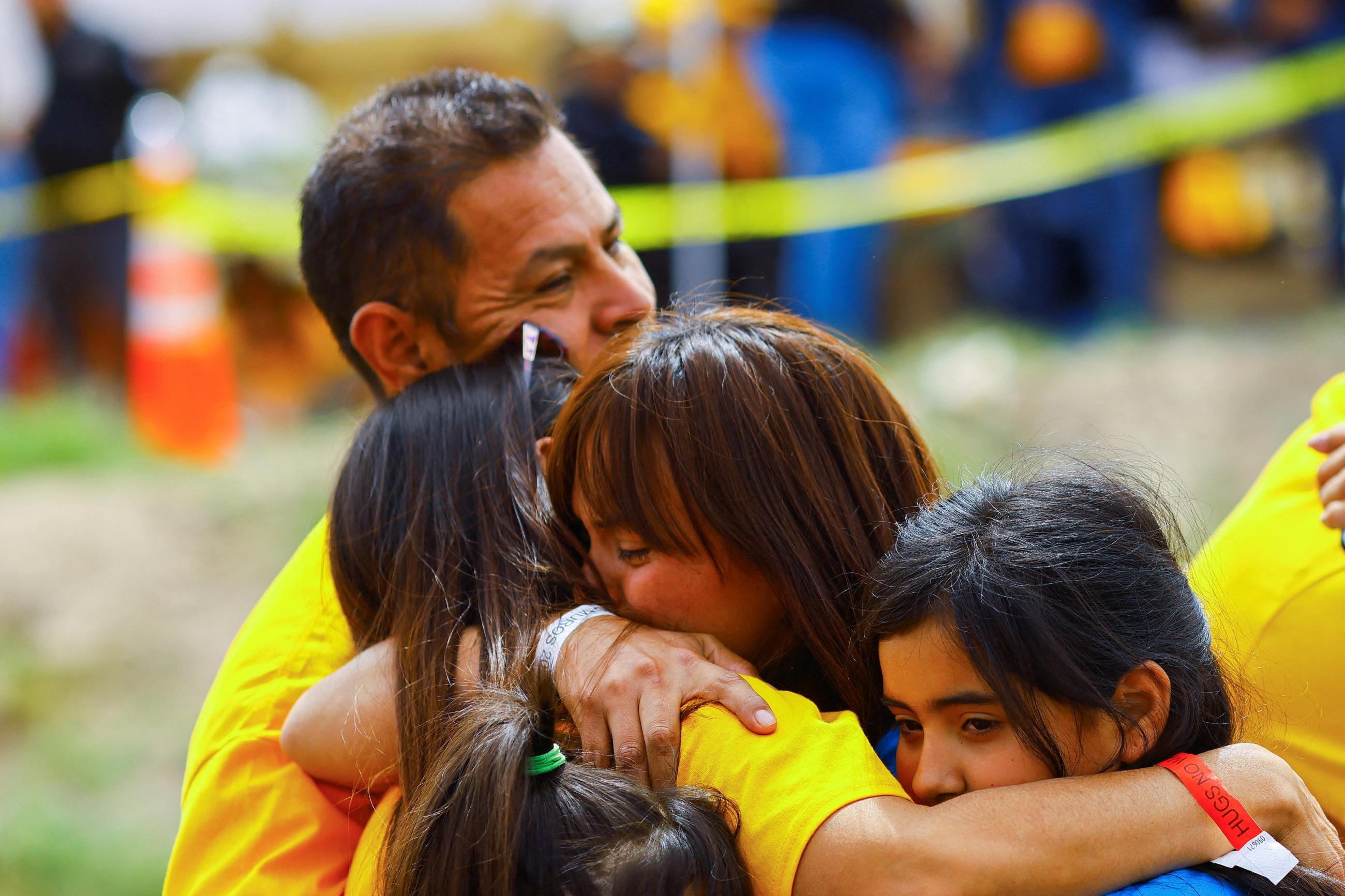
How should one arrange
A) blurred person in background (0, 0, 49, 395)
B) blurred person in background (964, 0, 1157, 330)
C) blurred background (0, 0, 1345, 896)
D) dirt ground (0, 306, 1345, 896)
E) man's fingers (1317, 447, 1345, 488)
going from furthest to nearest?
blurred person in background (0, 0, 49, 395)
blurred person in background (964, 0, 1157, 330)
blurred background (0, 0, 1345, 896)
dirt ground (0, 306, 1345, 896)
man's fingers (1317, 447, 1345, 488)

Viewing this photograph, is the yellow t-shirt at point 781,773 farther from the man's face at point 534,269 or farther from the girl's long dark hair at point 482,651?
the man's face at point 534,269

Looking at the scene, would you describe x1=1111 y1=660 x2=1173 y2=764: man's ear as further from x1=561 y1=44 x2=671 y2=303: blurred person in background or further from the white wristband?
x1=561 y1=44 x2=671 y2=303: blurred person in background

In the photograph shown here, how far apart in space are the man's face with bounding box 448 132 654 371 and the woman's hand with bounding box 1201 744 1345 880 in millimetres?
1313

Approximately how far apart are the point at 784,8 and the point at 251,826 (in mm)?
5893

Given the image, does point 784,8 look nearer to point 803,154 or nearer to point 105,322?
point 803,154

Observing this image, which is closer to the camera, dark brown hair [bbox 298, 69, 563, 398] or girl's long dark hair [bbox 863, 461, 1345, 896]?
girl's long dark hair [bbox 863, 461, 1345, 896]

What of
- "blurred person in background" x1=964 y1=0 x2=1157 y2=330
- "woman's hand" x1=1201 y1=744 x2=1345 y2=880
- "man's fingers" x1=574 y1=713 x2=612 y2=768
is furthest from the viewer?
"blurred person in background" x1=964 y1=0 x2=1157 y2=330

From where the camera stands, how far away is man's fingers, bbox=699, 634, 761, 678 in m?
1.67

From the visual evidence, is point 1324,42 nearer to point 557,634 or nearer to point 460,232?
point 460,232

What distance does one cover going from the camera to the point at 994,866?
1.39 meters

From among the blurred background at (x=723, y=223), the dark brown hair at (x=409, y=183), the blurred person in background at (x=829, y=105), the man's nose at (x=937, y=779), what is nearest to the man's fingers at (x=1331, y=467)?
the man's nose at (x=937, y=779)

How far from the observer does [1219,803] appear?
1.46 meters

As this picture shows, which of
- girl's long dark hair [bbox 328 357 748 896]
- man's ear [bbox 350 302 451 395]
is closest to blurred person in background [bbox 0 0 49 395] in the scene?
man's ear [bbox 350 302 451 395]

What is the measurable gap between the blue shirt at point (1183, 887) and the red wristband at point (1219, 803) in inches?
1.9
